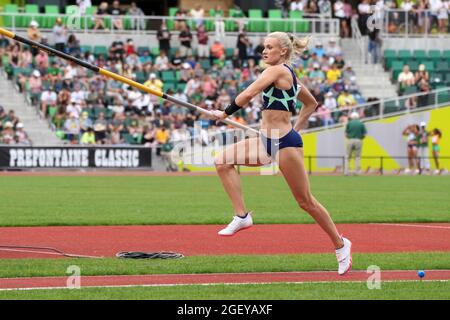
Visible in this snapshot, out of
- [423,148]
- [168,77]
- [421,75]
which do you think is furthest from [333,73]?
[168,77]

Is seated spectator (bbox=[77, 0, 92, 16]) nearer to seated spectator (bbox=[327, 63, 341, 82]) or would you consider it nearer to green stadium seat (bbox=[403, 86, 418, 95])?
seated spectator (bbox=[327, 63, 341, 82])

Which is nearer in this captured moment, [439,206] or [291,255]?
[291,255]

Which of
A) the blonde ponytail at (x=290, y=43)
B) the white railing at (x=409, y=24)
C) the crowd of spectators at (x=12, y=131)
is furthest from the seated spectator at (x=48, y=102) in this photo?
the blonde ponytail at (x=290, y=43)

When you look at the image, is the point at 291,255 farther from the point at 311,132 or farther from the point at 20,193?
the point at 311,132

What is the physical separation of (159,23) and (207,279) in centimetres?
3245

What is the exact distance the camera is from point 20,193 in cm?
2525

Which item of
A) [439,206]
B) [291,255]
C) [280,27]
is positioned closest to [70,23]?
[280,27]

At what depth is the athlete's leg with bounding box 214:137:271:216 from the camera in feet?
37.2

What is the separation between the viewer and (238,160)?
1144cm

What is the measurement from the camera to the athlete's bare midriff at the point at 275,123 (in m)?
11.1

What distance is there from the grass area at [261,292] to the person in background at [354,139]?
26.1 metres

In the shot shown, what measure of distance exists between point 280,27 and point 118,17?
661 cm
